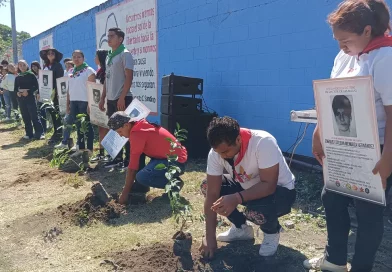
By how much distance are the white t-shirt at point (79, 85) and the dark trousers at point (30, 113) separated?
2036 mm

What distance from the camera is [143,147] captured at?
3.89 metres

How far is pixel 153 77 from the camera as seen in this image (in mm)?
8445

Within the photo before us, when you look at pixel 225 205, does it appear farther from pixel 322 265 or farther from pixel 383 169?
pixel 383 169

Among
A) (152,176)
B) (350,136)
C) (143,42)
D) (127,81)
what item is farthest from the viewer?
(143,42)

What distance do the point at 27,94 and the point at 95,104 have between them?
2.67 meters

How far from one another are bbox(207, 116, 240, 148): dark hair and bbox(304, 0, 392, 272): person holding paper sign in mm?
622

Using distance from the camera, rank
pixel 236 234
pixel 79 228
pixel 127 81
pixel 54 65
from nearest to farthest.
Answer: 1. pixel 236 234
2. pixel 79 228
3. pixel 127 81
4. pixel 54 65

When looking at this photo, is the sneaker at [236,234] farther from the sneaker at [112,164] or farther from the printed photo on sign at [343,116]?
the sneaker at [112,164]

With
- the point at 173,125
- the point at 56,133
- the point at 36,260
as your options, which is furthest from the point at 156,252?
the point at 56,133

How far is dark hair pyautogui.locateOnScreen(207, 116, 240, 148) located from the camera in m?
2.44

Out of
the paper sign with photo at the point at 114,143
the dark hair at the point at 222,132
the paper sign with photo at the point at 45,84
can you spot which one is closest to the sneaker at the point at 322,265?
the dark hair at the point at 222,132

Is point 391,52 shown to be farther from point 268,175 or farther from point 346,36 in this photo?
point 268,175

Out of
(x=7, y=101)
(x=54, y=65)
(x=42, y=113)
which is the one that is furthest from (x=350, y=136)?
(x=7, y=101)

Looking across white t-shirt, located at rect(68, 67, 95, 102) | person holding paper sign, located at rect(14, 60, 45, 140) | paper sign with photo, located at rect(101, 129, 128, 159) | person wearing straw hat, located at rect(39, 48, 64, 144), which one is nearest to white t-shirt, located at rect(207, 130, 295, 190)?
paper sign with photo, located at rect(101, 129, 128, 159)
